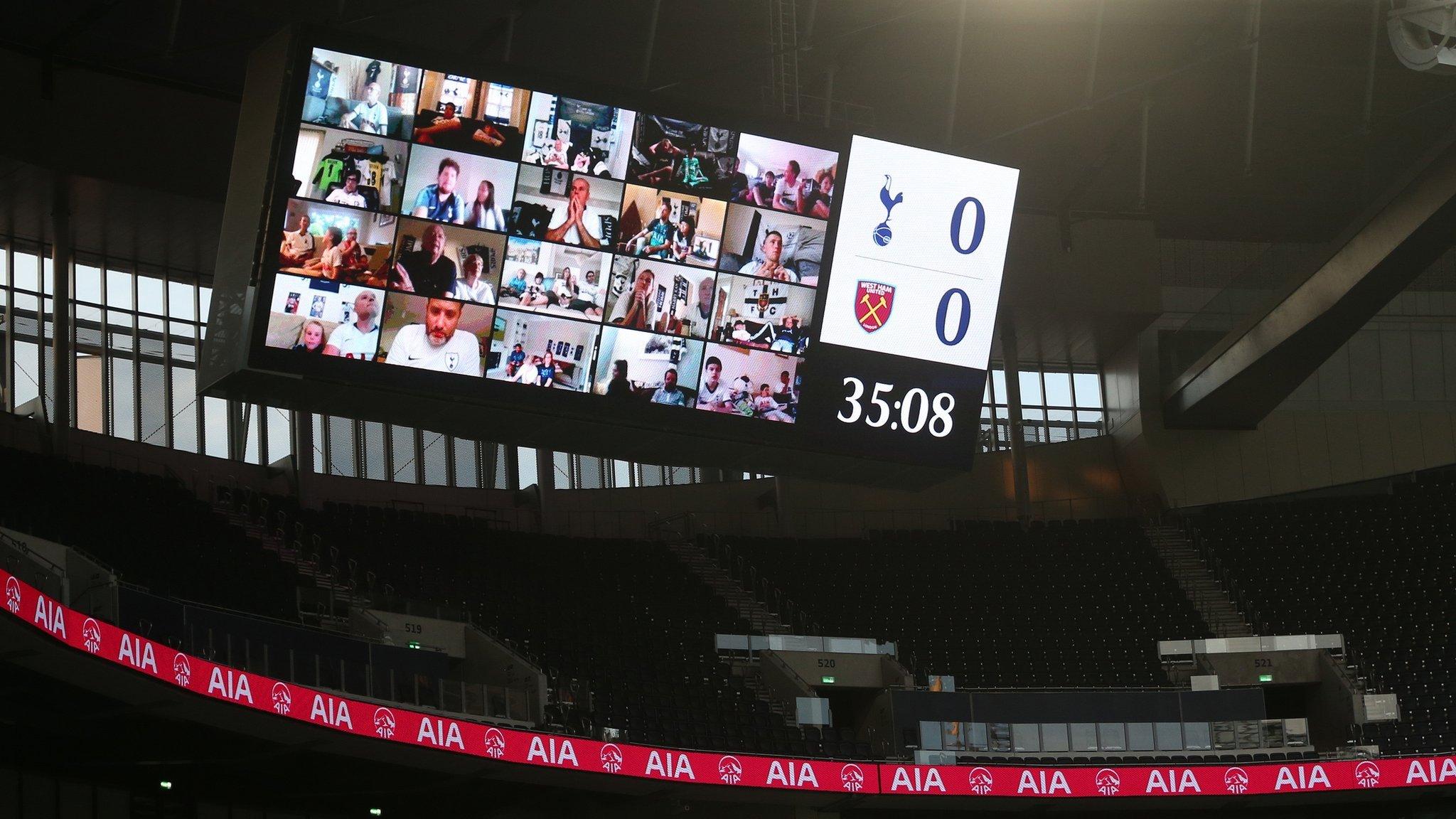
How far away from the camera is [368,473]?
2944cm

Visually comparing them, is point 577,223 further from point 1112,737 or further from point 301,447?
point 301,447

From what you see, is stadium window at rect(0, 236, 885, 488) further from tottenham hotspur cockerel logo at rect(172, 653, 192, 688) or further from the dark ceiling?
tottenham hotspur cockerel logo at rect(172, 653, 192, 688)

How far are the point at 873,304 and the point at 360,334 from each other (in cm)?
462

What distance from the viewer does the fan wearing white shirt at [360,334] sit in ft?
44.9

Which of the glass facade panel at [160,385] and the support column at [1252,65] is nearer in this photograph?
the support column at [1252,65]

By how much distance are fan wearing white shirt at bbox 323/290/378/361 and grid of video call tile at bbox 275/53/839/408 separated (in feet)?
0.28

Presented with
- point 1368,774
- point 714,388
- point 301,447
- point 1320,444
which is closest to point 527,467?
point 301,447

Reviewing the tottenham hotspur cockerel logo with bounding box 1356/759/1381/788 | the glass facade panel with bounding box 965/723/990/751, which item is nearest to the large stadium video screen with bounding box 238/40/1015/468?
the glass facade panel with bounding box 965/723/990/751

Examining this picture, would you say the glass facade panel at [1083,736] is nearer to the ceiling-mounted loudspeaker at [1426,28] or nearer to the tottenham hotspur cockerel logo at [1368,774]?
the tottenham hotspur cockerel logo at [1368,774]

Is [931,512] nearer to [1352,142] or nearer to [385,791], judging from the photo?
[1352,142]

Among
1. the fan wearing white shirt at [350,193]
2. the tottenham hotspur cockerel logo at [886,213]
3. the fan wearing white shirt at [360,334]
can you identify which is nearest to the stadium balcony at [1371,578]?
the tottenham hotspur cockerel logo at [886,213]

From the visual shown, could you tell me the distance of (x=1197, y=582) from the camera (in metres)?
28.5

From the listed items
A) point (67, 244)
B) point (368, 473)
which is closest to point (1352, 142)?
point (368, 473)

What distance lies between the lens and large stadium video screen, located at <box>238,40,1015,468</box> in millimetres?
13797
